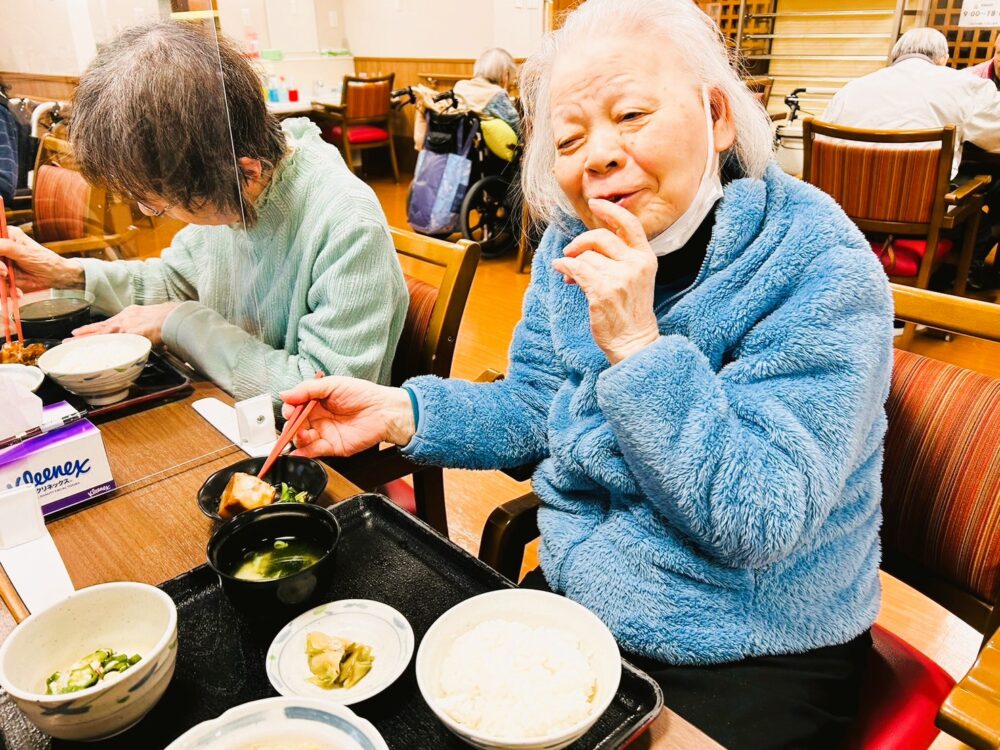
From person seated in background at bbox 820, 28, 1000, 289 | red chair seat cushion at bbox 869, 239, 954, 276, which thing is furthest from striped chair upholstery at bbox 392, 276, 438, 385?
person seated in background at bbox 820, 28, 1000, 289

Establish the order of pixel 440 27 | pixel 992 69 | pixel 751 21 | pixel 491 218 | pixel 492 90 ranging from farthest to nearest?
pixel 440 27
pixel 751 21
pixel 491 218
pixel 492 90
pixel 992 69

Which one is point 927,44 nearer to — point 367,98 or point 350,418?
point 350,418

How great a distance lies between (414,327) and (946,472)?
3.47 ft

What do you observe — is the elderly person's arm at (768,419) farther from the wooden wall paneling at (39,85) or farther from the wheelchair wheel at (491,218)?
the wheelchair wheel at (491,218)

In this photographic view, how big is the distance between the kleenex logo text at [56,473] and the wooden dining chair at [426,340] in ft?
1.58

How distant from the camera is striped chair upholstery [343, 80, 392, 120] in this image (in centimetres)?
726

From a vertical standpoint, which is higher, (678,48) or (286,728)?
(678,48)

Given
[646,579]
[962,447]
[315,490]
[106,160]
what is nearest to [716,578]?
[646,579]

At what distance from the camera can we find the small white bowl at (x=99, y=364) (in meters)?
1.21

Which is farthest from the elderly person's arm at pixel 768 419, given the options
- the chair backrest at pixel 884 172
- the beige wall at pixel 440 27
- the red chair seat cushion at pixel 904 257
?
the beige wall at pixel 440 27

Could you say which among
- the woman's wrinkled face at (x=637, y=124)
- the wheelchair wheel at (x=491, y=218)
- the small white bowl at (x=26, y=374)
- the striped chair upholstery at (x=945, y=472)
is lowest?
the wheelchair wheel at (x=491, y=218)

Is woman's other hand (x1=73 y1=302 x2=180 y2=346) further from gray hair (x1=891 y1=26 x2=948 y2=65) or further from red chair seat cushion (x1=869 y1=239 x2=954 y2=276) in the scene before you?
gray hair (x1=891 y1=26 x2=948 y2=65)

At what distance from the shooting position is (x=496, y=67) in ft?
17.3

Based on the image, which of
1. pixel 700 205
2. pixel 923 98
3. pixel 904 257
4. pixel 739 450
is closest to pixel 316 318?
pixel 700 205
